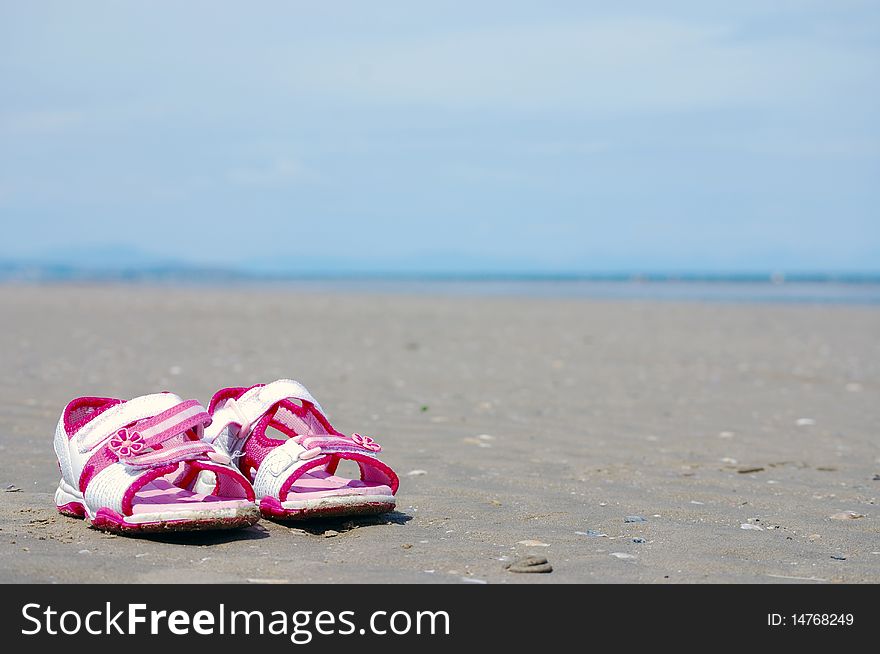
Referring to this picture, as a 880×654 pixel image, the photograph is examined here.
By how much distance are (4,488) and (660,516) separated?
10.9 ft

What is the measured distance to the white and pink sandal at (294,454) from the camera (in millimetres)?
4012

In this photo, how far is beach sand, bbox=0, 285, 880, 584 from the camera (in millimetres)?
3652

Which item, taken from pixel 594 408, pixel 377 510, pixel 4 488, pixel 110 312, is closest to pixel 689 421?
pixel 594 408

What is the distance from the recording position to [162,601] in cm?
312

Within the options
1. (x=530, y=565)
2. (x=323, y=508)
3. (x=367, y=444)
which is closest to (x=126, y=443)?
(x=323, y=508)

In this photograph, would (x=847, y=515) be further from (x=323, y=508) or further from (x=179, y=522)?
(x=179, y=522)

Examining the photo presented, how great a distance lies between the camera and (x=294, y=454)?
13.3ft

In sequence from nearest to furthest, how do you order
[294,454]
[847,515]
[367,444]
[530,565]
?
[530,565] < [294,454] < [367,444] < [847,515]

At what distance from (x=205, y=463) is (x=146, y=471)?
0.24m

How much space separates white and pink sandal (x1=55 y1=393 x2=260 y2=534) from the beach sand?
0.12 m

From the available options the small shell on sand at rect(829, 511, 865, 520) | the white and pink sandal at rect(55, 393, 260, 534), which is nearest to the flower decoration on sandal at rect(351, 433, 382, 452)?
the white and pink sandal at rect(55, 393, 260, 534)

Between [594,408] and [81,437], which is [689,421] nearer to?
[594,408]

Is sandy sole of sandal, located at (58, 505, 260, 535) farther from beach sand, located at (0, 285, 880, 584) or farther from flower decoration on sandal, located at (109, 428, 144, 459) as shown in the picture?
flower decoration on sandal, located at (109, 428, 144, 459)

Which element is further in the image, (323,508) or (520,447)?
(520,447)
